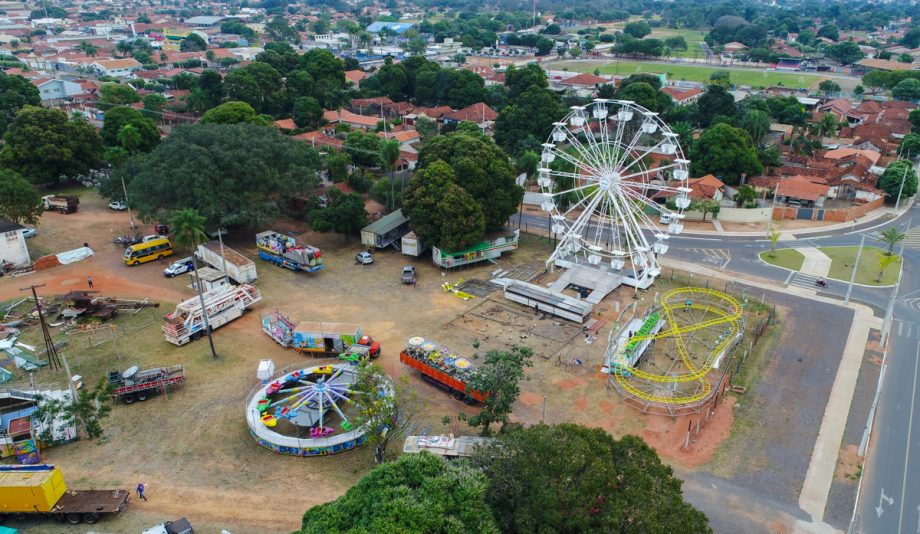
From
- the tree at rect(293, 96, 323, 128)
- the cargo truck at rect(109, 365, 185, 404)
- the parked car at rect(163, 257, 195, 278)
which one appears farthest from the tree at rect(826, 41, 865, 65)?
the cargo truck at rect(109, 365, 185, 404)

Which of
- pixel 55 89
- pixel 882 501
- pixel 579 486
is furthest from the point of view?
pixel 55 89

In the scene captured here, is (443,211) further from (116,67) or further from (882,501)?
(116,67)

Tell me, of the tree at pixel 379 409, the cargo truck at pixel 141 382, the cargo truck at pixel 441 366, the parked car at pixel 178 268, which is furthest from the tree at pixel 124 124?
the tree at pixel 379 409

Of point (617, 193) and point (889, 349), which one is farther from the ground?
point (617, 193)

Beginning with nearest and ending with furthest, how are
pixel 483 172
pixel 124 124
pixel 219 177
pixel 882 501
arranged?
pixel 882 501, pixel 219 177, pixel 483 172, pixel 124 124

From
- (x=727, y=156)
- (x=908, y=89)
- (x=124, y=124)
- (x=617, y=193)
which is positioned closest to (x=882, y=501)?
(x=617, y=193)

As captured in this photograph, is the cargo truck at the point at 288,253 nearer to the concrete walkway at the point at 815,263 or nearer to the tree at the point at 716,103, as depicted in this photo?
the concrete walkway at the point at 815,263

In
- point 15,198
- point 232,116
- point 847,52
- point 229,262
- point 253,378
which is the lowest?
point 253,378
